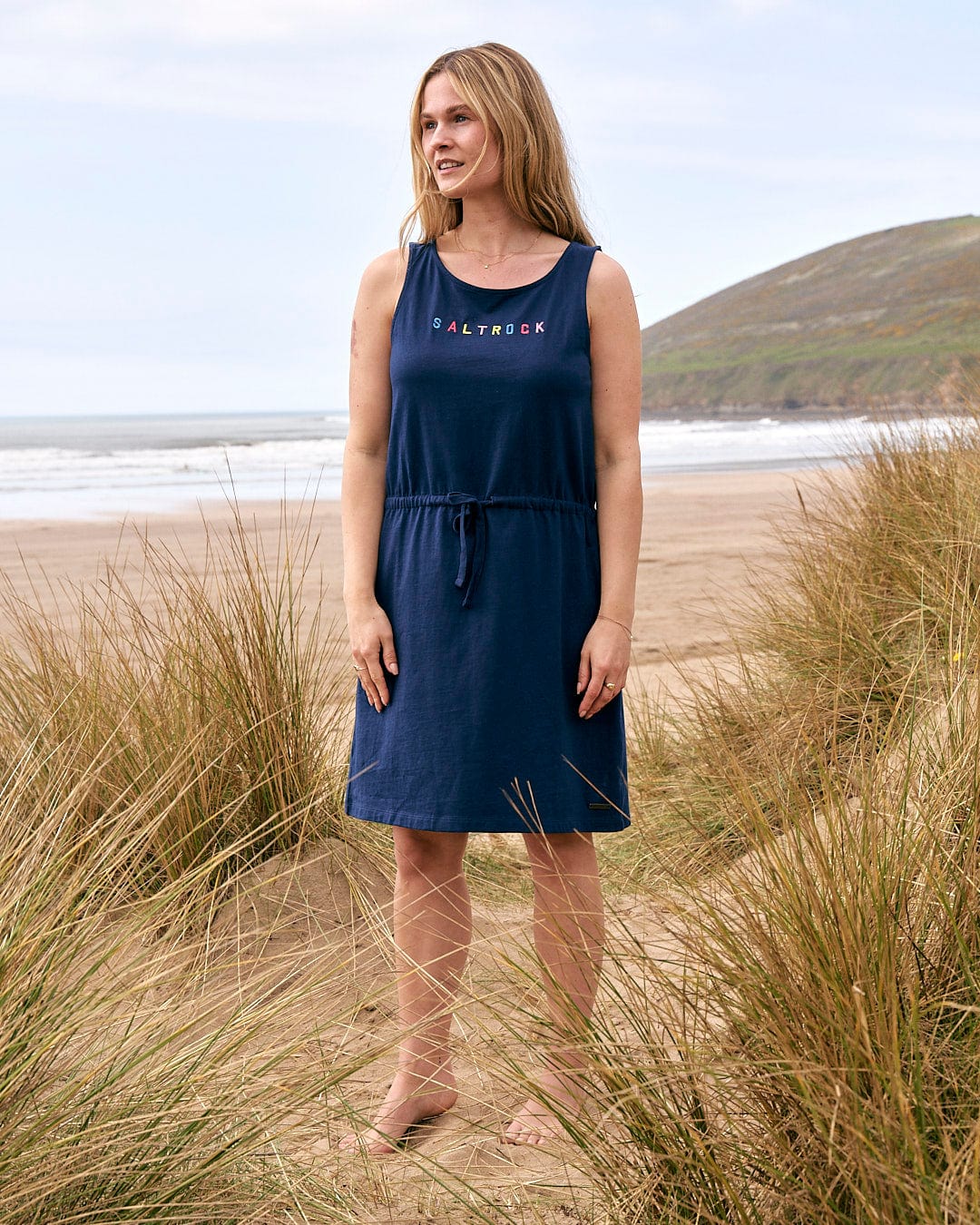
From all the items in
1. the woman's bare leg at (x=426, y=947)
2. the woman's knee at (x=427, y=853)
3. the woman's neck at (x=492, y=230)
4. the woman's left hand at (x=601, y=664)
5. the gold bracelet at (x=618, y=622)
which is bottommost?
the woman's bare leg at (x=426, y=947)

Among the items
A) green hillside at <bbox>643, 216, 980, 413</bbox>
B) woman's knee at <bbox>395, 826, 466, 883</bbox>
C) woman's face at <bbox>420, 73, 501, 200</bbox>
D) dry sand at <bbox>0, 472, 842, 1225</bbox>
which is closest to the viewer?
dry sand at <bbox>0, 472, 842, 1225</bbox>

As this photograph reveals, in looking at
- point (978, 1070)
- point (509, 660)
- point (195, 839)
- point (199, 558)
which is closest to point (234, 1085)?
point (509, 660)

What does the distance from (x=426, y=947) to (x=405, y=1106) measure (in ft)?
0.91

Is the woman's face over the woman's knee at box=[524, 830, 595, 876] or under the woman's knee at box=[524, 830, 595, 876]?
over

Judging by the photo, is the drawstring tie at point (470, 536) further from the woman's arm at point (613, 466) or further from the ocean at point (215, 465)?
the ocean at point (215, 465)

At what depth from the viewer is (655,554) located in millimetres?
9906

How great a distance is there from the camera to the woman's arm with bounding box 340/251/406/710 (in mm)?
2131

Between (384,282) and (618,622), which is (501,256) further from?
(618,622)

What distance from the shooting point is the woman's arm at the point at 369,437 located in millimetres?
2131

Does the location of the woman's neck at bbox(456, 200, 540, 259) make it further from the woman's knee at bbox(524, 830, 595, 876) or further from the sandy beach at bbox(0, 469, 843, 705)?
the sandy beach at bbox(0, 469, 843, 705)

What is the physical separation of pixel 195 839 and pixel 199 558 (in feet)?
23.5

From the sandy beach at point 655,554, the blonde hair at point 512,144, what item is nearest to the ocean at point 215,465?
the sandy beach at point 655,554

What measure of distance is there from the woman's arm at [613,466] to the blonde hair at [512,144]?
0.16 meters

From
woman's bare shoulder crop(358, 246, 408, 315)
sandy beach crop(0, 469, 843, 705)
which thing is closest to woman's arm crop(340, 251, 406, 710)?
woman's bare shoulder crop(358, 246, 408, 315)
